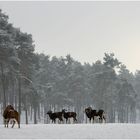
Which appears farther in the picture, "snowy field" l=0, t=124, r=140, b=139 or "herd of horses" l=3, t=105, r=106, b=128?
"herd of horses" l=3, t=105, r=106, b=128

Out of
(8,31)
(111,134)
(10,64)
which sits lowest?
(111,134)

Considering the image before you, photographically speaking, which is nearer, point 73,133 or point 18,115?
point 73,133

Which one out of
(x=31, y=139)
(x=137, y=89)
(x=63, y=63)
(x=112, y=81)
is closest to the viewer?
(x=31, y=139)

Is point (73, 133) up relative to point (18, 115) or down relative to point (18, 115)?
down

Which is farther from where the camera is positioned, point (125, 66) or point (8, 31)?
point (125, 66)

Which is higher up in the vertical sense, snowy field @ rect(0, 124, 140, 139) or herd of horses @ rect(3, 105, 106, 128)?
herd of horses @ rect(3, 105, 106, 128)

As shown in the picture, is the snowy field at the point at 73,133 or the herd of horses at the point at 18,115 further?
the herd of horses at the point at 18,115

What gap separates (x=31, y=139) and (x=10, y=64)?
49.1 metres

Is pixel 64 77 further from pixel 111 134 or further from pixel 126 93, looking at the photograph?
pixel 111 134

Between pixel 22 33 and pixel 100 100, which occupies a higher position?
pixel 22 33

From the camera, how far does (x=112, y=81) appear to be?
11450 centimetres

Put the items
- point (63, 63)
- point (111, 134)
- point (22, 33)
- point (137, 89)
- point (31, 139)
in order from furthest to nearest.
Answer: point (137, 89) < point (63, 63) < point (22, 33) < point (111, 134) < point (31, 139)

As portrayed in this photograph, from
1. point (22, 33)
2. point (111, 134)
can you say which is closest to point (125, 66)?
point (22, 33)

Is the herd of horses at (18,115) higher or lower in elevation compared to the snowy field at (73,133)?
higher
